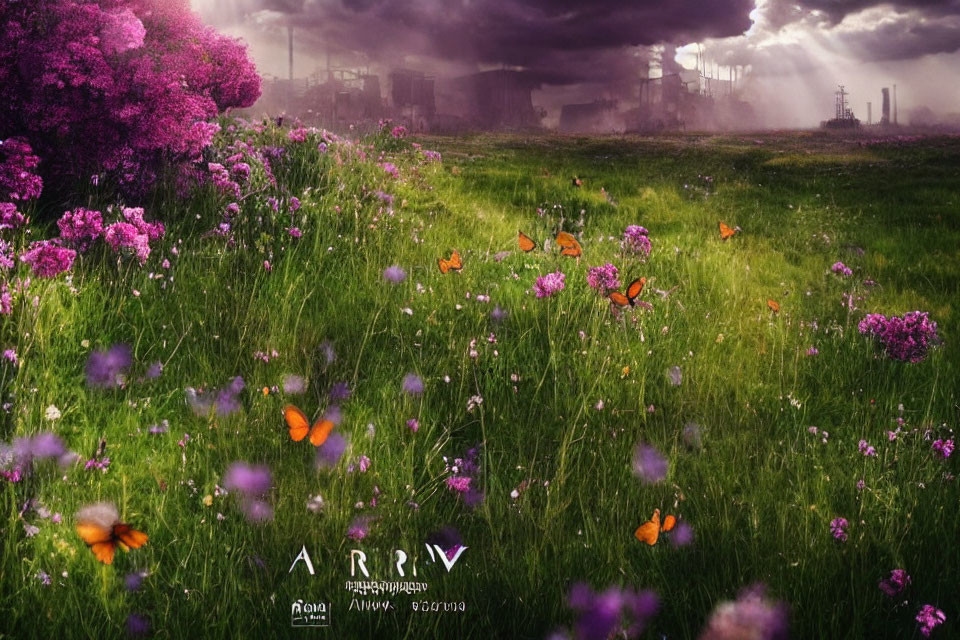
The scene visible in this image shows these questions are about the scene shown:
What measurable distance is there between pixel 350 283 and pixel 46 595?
2.60 m

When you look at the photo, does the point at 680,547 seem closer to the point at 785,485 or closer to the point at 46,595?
the point at 785,485

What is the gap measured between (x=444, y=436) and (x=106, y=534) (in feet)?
4.58

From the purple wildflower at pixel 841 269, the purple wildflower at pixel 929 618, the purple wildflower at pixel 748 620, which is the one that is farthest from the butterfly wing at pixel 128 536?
the purple wildflower at pixel 841 269

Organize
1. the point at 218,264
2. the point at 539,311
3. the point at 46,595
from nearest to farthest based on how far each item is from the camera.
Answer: the point at 46,595
the point at 539,311
the point at 218,264

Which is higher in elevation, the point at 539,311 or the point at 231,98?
the point at 231,98

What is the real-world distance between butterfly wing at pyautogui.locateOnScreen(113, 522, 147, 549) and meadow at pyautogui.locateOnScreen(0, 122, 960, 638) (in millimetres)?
156

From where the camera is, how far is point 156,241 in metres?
4.44

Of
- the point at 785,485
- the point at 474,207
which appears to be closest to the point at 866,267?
the point at 474,207

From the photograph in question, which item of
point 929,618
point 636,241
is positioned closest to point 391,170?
point 636,241

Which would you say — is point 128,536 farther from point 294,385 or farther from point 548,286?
point 548,286

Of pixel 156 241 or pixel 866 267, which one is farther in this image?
pixel 866 267

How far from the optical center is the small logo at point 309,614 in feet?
6.20

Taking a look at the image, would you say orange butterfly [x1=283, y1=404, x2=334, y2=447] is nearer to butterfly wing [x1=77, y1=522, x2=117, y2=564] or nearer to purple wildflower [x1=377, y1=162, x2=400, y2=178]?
butterfly wing [x1=77, y1=522, x2=117, y2=564]

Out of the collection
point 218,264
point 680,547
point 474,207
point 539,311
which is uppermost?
point 474,207
